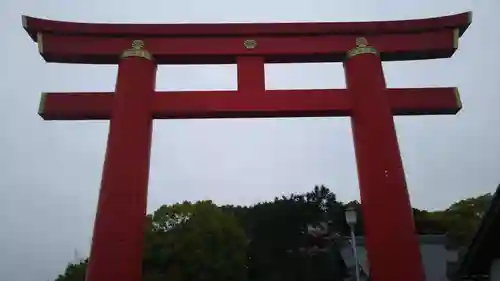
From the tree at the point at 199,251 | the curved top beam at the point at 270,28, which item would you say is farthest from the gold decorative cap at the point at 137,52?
the tree at the point at 199,251

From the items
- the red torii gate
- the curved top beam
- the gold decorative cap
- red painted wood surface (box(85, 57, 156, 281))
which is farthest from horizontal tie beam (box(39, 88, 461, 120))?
the curved top beam

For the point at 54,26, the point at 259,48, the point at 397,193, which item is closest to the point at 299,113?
the point at 259,48

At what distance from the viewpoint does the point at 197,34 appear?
723 centimetres

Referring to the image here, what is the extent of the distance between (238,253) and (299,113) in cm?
1387

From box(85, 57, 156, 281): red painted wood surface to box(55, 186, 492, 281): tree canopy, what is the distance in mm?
12571

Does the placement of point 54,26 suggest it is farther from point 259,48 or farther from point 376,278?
point 376,278

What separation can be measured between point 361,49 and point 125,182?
4307mm

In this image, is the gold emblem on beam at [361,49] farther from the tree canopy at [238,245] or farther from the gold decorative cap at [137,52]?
the tree canopy at [238,245]

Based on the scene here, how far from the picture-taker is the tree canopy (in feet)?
61.6

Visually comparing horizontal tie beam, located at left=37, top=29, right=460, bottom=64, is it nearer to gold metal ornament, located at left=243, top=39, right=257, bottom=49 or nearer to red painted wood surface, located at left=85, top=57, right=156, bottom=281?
gold metal ornament, located at left=243, top=39, right=257, bottom=49

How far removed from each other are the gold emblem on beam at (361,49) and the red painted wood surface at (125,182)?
131 inches

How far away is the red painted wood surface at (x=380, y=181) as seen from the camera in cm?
576

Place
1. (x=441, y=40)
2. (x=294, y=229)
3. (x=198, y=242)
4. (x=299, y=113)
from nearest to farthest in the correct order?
(x=299, y=113) < (x=441, y=40) < (x=198, y=242) < (x=294, y=229)

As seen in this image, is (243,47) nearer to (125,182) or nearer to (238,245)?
(125,182)
